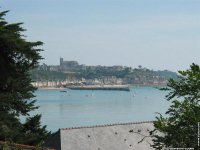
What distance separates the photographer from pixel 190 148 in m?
8.45

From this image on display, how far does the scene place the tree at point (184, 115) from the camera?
8.56 meters

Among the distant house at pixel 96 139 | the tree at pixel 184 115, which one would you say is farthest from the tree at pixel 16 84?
the tree at pixel 184 115

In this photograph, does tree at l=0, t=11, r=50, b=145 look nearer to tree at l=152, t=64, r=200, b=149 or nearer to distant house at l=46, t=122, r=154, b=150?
distant house at l=46, t=122, r=154, b=150

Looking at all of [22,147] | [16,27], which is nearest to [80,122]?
[16,27]

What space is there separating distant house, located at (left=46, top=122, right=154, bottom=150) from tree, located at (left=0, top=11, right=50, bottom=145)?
805 centimetres

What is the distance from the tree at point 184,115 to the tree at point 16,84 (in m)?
13.1

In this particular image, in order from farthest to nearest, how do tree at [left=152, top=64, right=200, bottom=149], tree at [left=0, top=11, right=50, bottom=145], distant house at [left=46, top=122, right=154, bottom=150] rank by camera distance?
1. distant house at [left=46, top=122, right=154, bottom=150]
2. tree at [left=0, top=11, right=50, bottom=145]
3. tree at [left=152, top=64, right=200, bottom=149]

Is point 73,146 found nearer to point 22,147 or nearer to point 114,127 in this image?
point 114,127

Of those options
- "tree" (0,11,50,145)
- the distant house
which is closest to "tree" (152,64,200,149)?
"tree" (0,11,50,145)

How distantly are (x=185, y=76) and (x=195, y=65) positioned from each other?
0.32 metres

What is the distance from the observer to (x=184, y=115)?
347 inches

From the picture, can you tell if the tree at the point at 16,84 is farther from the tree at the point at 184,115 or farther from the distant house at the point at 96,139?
the tree at the point at 184,115

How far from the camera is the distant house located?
3353 centimetres

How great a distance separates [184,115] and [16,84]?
1657 centimetres
